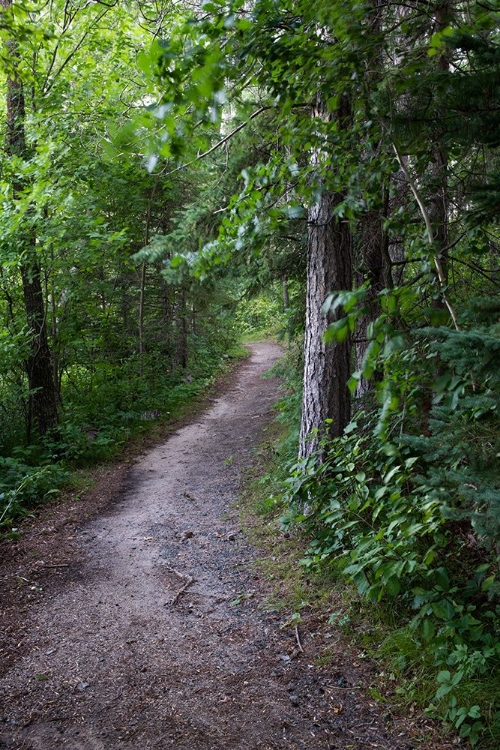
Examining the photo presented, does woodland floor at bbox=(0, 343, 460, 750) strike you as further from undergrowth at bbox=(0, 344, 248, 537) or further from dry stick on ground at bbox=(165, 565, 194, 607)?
undergrowth at bbox=(0, 344, 248, 537)

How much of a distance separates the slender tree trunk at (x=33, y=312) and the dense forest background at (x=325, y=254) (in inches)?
2.0

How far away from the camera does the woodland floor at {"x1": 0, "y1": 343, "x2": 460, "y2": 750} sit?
11.6 feet

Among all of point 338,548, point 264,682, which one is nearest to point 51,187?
point 338,548

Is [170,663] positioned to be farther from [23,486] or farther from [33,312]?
[33,312]

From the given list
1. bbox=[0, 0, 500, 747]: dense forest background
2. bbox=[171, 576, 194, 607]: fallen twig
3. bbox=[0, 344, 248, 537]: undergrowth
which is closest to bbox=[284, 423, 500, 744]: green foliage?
bbox=[0, 0, 500, 747]: dense forest background

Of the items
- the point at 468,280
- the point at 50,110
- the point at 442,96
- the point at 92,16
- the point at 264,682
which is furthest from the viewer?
the point at 92,16


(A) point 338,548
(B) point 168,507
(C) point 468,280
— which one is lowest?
(B) point 168,507

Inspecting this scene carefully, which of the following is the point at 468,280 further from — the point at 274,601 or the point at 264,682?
the point at 264,682

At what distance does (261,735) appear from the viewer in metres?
3.49

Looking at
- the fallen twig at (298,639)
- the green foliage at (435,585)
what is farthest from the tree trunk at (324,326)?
the fallen twig at (298,639)

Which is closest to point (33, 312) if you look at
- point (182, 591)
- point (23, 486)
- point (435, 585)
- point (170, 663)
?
point (23, 486)

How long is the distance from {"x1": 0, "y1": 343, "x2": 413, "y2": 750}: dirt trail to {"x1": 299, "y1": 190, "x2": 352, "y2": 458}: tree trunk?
1.81 metres

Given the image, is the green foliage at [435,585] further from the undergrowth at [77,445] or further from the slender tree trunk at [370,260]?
the undergrowth at [77,445]

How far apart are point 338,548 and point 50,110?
8.30m
